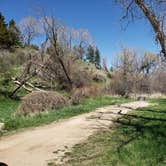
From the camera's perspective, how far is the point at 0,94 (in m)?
27.4

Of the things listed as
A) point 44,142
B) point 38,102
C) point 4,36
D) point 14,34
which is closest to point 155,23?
point 44,142

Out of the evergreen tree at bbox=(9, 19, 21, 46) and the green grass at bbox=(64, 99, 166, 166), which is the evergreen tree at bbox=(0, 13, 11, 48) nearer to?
the evergreen tree at bbox=(9, 19, 21, 46)

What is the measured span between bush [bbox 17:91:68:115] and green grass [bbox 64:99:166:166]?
272 inches

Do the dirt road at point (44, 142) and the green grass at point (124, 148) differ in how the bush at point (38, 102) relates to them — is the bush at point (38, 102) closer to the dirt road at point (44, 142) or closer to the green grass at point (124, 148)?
the dirt road at point (44, 142)

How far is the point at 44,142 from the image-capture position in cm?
897

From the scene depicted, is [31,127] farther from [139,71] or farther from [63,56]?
[139,71]

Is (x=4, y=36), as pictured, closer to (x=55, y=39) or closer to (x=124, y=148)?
(x=55, y=39)

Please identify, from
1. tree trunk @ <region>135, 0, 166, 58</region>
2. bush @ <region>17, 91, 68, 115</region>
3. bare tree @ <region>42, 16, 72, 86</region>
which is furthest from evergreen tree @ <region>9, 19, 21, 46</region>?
tree trunk @ <region>135, 0, 166, 58</region>

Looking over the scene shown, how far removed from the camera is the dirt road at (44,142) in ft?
23.7

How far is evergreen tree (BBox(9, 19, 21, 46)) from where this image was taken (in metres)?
53.4

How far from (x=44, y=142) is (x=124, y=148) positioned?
254cm

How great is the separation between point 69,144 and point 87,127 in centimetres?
273

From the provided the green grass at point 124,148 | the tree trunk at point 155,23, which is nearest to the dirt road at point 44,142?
the green grass at point 124,148

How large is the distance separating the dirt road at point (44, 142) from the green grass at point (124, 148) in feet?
1.51
